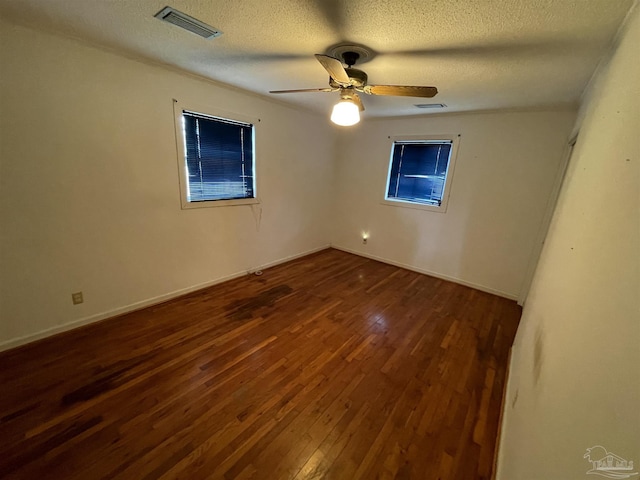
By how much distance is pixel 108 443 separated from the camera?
1430 mm

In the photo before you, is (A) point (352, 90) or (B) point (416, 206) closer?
(A) point (352, 90)

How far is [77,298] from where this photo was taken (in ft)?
7.55

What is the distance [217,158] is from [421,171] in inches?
118

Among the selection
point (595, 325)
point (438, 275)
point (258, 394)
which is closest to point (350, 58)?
point (595, 325)

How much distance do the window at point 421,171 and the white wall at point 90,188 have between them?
2334mm

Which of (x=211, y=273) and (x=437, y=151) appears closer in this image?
(x=211, y=273)

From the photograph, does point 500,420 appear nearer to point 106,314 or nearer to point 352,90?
point 352,90

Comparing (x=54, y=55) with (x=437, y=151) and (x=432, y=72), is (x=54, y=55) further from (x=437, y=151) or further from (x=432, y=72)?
(x=437, y=151)

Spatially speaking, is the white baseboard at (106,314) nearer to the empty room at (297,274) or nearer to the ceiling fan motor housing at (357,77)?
the empty room at (297,274)

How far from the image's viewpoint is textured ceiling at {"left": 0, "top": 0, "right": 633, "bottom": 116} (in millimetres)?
1330

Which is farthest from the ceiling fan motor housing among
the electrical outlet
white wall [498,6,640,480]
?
the electrical outlet

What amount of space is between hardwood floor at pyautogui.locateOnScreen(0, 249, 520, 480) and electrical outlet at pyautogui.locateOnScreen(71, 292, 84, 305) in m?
0.26

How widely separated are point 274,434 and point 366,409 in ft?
2.05

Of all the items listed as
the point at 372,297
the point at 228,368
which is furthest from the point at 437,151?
the point at 228,368
